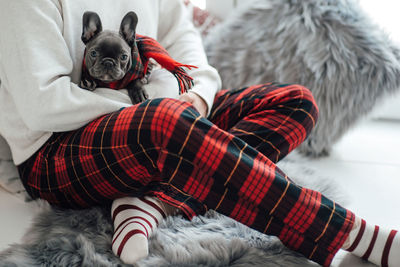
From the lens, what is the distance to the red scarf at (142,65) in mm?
926

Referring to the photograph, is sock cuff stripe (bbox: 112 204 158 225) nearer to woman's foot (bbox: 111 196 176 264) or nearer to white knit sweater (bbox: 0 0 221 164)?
woman's foot (bbox: 111 196 176 264)

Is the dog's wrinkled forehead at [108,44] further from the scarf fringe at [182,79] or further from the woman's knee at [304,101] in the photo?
the woman's knee at [304,101]

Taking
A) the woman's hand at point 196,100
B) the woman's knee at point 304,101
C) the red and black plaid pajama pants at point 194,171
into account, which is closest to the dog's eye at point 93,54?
the red and black plaid pajama pants at point 194,171

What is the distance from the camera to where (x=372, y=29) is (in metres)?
1.40

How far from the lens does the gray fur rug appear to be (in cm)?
79

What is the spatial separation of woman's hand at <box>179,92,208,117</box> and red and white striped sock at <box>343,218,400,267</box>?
17.3 inches

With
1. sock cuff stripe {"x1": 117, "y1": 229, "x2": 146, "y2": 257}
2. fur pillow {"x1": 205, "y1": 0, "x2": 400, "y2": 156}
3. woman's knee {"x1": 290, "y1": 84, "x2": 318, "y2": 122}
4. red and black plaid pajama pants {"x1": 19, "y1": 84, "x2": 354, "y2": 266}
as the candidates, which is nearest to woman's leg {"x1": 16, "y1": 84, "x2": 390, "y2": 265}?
red and black plaid pajama pants {"x1": 19, "y1": 84, "x2": 354, "y2": 266}

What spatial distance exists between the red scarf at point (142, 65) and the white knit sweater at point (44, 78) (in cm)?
2

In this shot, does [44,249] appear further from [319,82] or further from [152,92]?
[319,82]

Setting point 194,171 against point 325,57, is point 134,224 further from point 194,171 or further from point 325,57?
point 325,57

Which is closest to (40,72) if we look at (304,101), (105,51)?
(105,51)

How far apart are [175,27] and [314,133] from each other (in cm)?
60

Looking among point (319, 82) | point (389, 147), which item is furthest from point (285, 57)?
point (389, 147)

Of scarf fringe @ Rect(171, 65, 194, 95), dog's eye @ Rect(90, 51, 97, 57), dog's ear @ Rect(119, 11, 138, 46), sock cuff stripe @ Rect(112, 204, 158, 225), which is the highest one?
dog's ear @ Rect(119, 11, 138, 46)
